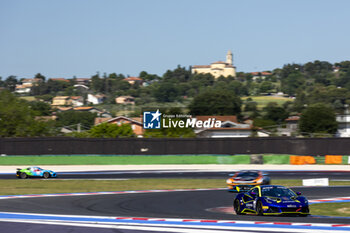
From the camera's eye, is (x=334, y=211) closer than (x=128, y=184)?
Yes

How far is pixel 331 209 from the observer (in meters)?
19.1

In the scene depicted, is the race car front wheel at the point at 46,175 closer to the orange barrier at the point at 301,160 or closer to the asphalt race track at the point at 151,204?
the asphalt race track at the point at 151,204

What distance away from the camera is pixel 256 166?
45.2 metres

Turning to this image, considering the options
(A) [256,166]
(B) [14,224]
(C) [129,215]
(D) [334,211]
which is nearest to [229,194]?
(D) [334,211]

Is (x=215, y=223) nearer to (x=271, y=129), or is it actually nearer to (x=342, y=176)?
(x=342, y=176)

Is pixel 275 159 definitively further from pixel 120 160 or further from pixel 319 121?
pixel 319 121

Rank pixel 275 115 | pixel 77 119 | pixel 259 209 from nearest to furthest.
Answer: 1. pixel 259 209
2. pixel 275 115
3. pixel 77 119

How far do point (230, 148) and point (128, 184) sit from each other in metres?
20.4

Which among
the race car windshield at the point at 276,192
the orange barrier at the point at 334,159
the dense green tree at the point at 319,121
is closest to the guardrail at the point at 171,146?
the orange barrier at the point at 334,159

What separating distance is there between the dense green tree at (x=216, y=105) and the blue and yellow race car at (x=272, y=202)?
86.9 m

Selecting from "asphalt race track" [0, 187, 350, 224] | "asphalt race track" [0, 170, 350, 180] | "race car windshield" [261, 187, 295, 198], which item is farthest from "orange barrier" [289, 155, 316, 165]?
"race car windshield" [261, 187, 295, 198]

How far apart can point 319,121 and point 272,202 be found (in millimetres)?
85239

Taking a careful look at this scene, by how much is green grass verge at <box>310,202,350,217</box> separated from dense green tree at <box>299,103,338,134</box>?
78.2 metres

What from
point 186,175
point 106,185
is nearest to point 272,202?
point 106,185
